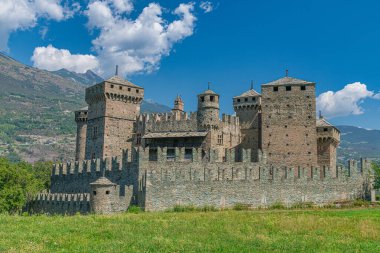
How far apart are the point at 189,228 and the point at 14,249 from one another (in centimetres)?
943

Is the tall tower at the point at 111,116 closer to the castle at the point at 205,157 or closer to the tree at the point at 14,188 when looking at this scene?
the castle at the point at 205,157

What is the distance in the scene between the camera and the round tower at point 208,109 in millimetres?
50344

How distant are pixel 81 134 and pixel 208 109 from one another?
2023 cm

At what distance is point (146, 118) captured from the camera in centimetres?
5547

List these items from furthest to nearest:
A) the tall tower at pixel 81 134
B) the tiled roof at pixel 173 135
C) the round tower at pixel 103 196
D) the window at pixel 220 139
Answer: the tall tower at pixel 81 134 < the window at pixel 220 139 < the tiled roof at pixel 173 135 < the round tower at pixel 103 196

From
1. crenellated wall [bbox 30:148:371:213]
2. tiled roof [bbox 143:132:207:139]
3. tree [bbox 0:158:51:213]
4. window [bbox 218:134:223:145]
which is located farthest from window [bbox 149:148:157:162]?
tree [bbox 0:158:51:213]

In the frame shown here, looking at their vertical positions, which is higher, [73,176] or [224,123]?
[224,123]

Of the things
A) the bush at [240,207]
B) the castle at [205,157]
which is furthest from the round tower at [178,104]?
the bush at [240,207]

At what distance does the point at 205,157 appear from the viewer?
45094mm

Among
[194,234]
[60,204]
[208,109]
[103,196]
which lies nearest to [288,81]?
[208,109]

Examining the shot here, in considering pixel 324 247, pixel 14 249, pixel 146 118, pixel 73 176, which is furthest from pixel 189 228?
pixel 146 118

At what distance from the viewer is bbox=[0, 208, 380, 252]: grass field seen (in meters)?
20.2

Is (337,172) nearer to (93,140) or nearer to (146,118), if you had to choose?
(146,118)

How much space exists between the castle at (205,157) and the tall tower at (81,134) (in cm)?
13
